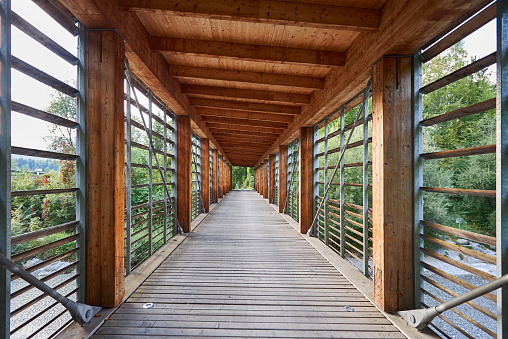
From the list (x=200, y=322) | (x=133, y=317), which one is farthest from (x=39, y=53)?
(x=200, y=322)

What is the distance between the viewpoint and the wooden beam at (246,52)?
317cm

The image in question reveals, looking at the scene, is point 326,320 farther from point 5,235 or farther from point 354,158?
point 354,158

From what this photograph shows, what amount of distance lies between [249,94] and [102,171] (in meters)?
3.26

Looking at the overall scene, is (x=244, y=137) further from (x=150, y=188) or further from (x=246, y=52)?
(x=246, y=52)

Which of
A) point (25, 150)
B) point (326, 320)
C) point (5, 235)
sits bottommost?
point (326, 320)

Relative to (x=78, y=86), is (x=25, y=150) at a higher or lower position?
lower

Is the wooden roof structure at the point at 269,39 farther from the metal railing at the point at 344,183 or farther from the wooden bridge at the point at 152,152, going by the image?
the metal railing at the point at 344,183

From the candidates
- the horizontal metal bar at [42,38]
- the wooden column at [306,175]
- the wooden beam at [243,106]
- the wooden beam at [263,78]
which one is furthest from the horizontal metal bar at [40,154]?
the wooden column at [306,175]

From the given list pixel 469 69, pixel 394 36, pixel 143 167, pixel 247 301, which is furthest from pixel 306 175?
pixel 469 69

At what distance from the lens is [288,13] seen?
248 centimetres

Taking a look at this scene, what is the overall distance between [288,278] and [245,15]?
2950 millimetres

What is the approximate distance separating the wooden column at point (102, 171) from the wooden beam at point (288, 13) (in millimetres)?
613

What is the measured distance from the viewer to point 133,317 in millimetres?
2268

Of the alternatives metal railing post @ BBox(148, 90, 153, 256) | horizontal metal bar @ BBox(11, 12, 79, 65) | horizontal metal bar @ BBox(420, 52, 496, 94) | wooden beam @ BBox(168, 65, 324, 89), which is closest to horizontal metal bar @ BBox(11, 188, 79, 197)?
horizontal metal bar @ BBox(11, 12, 79, 65)
